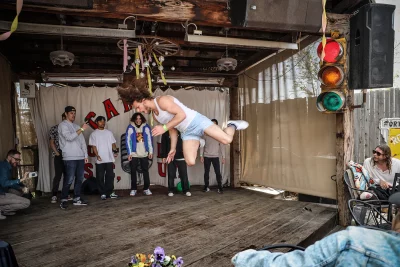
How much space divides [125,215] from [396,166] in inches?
182

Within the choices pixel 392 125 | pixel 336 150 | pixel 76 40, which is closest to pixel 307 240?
pixel 336 150

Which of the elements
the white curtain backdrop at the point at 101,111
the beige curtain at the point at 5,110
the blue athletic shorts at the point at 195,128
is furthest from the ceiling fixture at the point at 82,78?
the blue athletic shorts at the point at 195,128

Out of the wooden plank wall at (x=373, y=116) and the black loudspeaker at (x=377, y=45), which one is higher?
the black loudspeaker at (x=377, y=45)

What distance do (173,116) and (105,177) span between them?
3.59m

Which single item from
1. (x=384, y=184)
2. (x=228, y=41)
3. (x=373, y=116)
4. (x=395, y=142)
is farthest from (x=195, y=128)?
(x=373, y=116)

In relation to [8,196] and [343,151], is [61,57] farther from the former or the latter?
[343,151]

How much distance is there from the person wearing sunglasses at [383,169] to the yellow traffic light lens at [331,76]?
128 centimetres

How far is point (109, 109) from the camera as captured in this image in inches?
301

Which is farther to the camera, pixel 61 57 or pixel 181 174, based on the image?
pixel 181 174

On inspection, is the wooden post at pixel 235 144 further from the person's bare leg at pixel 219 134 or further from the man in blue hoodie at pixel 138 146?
the person's bare leg at pixel 219 134

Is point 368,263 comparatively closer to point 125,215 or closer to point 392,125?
point 125,215

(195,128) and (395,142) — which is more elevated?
(195,128)

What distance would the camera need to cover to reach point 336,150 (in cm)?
495

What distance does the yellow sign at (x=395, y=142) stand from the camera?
5930mm
